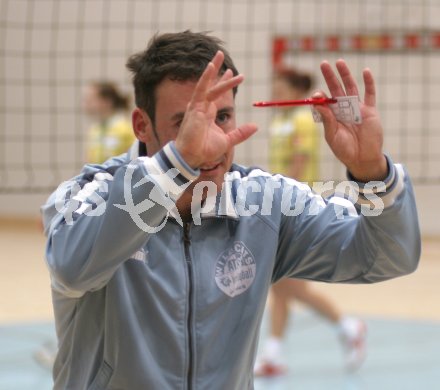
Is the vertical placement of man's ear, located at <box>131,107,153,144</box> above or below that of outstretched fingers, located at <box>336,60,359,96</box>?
below

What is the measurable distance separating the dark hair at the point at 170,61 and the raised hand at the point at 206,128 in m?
0.18

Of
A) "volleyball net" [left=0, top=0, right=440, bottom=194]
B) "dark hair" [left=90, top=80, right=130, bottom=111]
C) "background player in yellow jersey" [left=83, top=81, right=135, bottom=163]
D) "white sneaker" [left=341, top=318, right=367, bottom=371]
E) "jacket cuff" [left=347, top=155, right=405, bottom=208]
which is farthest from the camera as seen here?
"volleyball net" [left=0, top=0, right=440, bottom=194]

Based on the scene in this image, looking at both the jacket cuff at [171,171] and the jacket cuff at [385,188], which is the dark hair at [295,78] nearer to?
the jacket cuff at [385,188]

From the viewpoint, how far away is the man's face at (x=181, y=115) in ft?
5.33

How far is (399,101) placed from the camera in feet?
27.5

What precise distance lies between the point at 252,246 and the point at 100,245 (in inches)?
16.5

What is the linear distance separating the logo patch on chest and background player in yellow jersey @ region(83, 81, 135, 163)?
344cm

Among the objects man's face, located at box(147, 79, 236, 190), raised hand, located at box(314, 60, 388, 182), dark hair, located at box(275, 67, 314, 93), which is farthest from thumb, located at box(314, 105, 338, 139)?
dark hair, located at box(275, 67, 314, 93)

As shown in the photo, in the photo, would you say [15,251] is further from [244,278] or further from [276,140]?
[244,278]

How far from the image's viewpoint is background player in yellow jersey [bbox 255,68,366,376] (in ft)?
14.1

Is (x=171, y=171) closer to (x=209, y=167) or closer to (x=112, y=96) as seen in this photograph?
(x=209, y=167)

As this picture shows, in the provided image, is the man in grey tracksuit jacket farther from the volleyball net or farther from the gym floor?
the volleyball net

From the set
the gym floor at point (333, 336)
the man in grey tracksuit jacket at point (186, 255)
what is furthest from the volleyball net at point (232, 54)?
the man in grey tracksuit jacket at point (186, 255)

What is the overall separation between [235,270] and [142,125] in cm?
35
